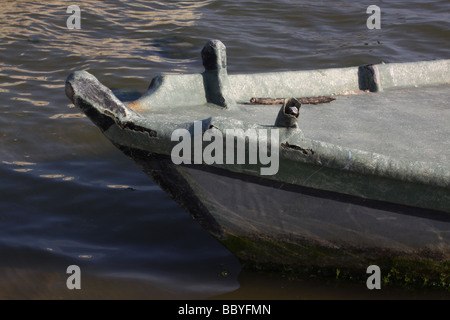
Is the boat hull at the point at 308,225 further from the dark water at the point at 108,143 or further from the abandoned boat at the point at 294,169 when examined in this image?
the dark water at the point at 108,143

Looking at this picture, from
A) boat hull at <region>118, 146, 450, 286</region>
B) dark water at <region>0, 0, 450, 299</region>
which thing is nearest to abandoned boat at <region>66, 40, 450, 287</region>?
boat hull at <region>118, 146, 450, 286</region>

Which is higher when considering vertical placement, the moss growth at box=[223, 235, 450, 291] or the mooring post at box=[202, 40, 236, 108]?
the mooring post at box=[202, 40, 236, 108]

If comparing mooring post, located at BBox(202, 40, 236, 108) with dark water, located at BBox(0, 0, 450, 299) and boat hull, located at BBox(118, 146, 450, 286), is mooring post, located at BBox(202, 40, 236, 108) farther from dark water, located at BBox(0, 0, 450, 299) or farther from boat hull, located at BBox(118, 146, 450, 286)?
boat hull, located at BBox(118, 146, 450, 286)

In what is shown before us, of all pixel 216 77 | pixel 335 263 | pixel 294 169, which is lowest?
pixel 335 263

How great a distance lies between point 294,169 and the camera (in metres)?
2.68

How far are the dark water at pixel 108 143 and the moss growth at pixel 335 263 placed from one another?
0.20 ft

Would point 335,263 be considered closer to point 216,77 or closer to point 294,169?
point 294,169

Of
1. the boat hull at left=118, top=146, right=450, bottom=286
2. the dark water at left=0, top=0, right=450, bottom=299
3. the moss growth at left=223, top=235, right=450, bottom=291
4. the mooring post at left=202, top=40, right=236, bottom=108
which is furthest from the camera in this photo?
the mooring post at left=202, top=40, right=236, bottom=108

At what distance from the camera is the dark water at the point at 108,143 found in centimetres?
326

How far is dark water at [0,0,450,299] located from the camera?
326 centimetres

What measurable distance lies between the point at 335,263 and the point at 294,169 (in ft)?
2.19

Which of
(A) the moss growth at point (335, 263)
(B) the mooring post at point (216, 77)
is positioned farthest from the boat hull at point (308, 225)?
(B) the mooring post at point (216, 77)

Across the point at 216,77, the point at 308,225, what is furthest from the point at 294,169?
the point at 216,77
